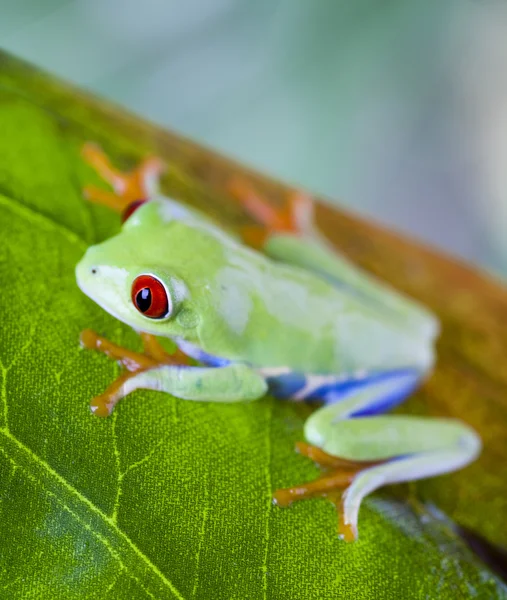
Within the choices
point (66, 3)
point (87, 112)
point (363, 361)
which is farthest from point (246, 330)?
point (66, 3)

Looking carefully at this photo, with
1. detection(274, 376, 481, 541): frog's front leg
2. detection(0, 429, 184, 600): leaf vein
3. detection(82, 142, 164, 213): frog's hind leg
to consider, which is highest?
detection(82, 142, 164, 213): frog's hind leg

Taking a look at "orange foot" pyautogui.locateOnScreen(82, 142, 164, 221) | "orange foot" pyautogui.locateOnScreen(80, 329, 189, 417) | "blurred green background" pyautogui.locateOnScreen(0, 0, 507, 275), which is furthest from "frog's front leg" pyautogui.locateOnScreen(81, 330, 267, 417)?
"blurred green background" pyautogui.locateOnScreen(0, 0, 507, 275)

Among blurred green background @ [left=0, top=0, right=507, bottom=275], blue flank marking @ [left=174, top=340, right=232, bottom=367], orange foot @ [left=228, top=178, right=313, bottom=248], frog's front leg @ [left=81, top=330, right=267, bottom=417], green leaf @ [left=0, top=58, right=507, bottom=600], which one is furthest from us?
blurred green background @ [left=0, top=0, right=507, bottom=275]

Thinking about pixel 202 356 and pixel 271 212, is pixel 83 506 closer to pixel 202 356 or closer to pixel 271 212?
pixel 202 356

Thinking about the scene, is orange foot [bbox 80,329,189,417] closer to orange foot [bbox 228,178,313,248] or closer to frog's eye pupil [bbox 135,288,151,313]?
frog's eye pupil [bbox 135,288,151,313]

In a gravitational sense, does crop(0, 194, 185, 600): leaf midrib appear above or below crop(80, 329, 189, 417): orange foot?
below

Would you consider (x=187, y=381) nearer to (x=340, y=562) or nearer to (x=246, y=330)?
(x=246, y=330)

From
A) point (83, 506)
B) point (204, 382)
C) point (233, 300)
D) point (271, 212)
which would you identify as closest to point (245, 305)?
point (233, 300)
